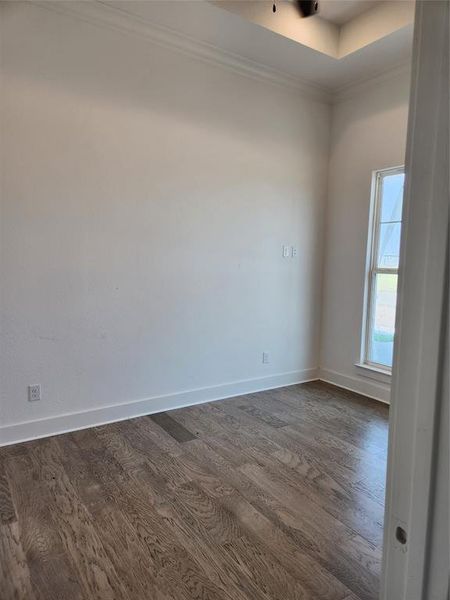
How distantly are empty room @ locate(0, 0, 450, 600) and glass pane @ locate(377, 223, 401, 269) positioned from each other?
0.07 feet

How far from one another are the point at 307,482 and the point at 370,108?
3.28 meters

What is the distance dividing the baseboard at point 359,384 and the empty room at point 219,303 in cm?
2

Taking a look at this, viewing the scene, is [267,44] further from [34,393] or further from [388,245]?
[34,393]

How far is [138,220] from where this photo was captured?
300 centimetres

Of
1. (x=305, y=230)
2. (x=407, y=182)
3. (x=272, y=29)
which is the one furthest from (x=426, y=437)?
(x=305, y=230)

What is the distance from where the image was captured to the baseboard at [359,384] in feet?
11.8

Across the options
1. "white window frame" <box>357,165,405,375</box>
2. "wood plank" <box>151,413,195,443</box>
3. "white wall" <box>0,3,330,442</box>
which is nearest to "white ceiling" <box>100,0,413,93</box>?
"white wall" <box>0,3,330,442</box>

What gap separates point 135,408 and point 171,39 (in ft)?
9.48

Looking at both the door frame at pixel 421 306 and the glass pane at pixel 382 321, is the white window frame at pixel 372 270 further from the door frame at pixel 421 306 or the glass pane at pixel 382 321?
the door frame at pixel 421 306

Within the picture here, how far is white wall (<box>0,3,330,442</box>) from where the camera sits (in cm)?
A: 258

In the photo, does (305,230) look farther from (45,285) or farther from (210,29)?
(45,285)

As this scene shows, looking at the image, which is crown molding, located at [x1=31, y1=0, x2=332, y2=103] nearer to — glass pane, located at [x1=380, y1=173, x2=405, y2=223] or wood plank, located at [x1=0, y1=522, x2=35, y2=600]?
glass pane, located at [x1=380, y1=173, x2=405, y2=223]

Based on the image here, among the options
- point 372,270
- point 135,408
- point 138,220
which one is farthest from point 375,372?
point 138,220

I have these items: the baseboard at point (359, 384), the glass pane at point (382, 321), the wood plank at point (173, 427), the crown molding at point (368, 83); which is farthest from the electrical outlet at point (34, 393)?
the crown molding at point (368, 83)
